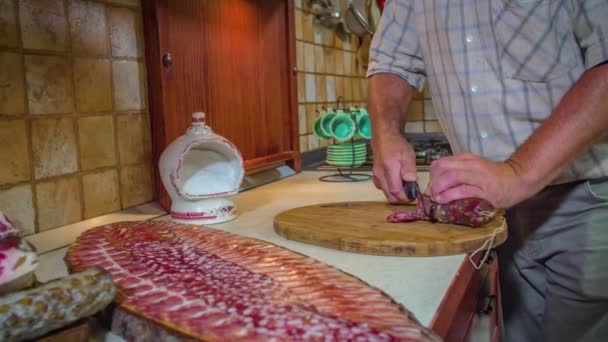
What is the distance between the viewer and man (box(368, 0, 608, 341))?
744 millimetres

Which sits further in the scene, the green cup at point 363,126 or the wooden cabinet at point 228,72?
the green cup at point 363,126

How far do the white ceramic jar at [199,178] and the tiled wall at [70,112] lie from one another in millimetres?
144

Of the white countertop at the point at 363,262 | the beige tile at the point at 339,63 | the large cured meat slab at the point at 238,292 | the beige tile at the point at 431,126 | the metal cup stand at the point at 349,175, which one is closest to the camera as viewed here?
the large cured meat slab at the point at 238,292

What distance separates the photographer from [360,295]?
0.52 m

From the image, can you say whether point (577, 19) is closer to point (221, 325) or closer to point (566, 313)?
point (566, 313)

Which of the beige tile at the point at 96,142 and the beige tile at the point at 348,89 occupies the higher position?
the beige tile at the point at 348,89

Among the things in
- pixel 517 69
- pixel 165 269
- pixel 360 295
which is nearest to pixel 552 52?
pixel 517 69

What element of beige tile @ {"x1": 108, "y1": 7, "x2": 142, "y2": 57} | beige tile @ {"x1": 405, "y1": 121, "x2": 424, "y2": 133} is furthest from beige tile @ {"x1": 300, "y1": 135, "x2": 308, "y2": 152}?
beige tile @ {"x1": 405, "y1": 121, "x2": 424, "y2": 133}

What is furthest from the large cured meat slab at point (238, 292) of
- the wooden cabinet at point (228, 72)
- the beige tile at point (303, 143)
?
the beige tile at point (303, 143)

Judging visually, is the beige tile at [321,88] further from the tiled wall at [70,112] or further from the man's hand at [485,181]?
the man's hand at [485,181]

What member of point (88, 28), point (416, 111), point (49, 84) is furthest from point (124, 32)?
point (416, 111)

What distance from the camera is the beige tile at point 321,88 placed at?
183cm

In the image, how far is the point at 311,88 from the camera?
1777mm

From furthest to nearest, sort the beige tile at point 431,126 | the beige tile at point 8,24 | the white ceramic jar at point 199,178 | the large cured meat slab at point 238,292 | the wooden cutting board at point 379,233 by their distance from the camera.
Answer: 1. the beige tile at point 431,126
2. the white ceramic jar at point 199,178
3. the beige tile at point 8,24
4. the wooden cutting board at point 379,233
5. the large cured meat slab at point 238,292
